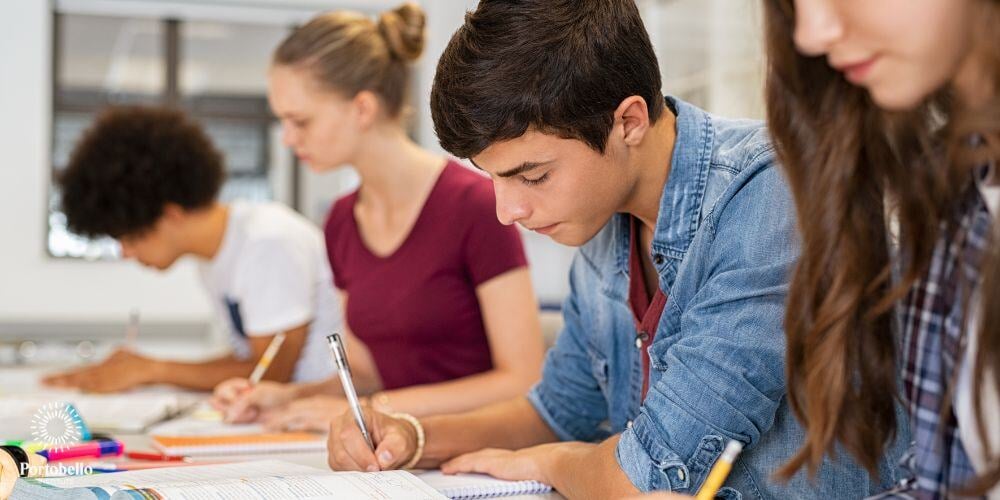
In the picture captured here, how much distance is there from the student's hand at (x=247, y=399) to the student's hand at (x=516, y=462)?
622mm

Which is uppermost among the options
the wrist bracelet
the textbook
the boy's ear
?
the boy's ear

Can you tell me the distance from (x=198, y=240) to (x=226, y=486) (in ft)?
4.80

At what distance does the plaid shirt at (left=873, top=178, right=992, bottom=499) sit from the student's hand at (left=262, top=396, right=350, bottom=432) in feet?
3.37

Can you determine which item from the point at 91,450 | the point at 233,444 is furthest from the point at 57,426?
the point at 233,444

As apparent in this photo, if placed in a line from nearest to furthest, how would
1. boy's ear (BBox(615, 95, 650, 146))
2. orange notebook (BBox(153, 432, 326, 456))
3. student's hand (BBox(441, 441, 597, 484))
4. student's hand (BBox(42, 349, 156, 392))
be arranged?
boy's ear (BBox(615, 95, 650, 146)) < student's hand (BBox(441, 441, 597, 484)) < orange notebook (BBox(153, 432, 326, 456)) < student's hand (BBox(42, 349, 156, 392))

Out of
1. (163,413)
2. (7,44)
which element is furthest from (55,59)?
(163,413)

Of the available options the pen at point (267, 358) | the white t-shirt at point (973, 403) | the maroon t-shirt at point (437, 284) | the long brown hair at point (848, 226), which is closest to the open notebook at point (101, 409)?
the pen at point (267, 358)

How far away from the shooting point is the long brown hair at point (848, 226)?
0.77 m

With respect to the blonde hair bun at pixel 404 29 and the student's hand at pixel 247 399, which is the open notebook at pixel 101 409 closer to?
the student's hand at pixel 247 399

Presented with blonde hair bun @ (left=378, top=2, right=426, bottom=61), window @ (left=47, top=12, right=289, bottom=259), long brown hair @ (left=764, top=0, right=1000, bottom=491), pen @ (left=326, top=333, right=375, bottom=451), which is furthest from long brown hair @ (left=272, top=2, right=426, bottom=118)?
window @ (left=47, top=12, right=289, bottom=259)

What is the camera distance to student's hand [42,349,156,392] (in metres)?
2.35

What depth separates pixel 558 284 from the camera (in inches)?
196

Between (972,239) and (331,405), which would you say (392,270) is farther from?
(972,239)

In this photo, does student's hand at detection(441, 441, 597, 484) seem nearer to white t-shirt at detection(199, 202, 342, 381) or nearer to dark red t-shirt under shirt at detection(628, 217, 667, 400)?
dark red t-shirt under shirt at detection(628, 217, 667, 400)
